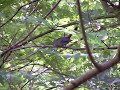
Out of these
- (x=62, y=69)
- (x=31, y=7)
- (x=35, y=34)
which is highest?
(x=31, y=7)

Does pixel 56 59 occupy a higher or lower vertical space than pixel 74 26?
lower

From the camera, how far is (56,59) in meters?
1.54

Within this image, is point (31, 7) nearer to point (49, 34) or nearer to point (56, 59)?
point (49, 34)

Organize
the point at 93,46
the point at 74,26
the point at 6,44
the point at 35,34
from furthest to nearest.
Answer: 1. the point at 6,44
2. the point at 35,34
3. the point at 74,26
4. the point at 93,46

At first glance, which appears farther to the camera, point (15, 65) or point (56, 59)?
point (15, 65)

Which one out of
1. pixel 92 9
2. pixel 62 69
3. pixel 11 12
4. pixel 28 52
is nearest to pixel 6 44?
pixel 28 52

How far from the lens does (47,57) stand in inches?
61.6

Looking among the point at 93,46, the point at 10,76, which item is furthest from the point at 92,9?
the point at 10,76

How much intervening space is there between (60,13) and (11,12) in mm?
364

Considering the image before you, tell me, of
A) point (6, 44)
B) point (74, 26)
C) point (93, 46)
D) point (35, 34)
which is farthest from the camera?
point (6, 44)

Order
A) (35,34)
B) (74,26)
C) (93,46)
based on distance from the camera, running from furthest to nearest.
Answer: (35,34) < (74,26) < (93,46)

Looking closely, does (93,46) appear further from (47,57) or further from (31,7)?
(31,7)

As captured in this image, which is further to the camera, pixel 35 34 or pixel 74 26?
pixel 35 34

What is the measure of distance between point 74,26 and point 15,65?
0.46 metres
